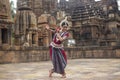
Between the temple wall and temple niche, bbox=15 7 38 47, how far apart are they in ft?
20.5

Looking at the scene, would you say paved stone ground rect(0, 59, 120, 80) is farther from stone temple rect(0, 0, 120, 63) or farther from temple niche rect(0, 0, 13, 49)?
temple niche rect(0, 0, 13, 49)

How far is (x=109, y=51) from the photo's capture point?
1531 centimetres

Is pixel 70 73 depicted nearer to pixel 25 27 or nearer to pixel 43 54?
pixel 43 54

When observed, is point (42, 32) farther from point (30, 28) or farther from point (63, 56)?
point (63, 56)

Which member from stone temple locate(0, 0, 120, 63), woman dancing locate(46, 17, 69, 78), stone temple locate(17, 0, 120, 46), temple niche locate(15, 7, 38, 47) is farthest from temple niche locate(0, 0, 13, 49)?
woman dancing locate(46, 17, 69, 78)

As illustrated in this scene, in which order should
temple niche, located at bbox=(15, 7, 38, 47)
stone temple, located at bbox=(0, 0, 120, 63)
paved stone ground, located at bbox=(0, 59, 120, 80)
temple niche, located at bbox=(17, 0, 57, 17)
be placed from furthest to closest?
1. temple niche, located at bbox=(17, 0, 57, 17)
2. temple niche, located at bbox=(15, 7, 38, 47)
3. stone temple, located at bbox=(0, 0, 120, 63)
4. paved stone ground, located at bbox=(0, 59, 120, 80)

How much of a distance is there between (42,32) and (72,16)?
7.25m

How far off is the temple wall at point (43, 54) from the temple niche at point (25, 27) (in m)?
6.24

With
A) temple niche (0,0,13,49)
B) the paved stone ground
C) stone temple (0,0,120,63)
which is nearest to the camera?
the paved stone ground

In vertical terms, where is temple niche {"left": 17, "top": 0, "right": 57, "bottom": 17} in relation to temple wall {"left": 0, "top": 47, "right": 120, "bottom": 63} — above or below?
above

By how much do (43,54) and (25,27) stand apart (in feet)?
28.0

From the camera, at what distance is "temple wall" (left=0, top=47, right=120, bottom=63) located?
1173 cm

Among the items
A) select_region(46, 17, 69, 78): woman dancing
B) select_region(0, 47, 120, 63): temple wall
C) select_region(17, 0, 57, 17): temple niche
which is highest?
select_region(17, 0, 57, 17): temple niche

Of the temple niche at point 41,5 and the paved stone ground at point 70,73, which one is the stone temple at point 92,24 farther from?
the paved stone ground at point 70,73
